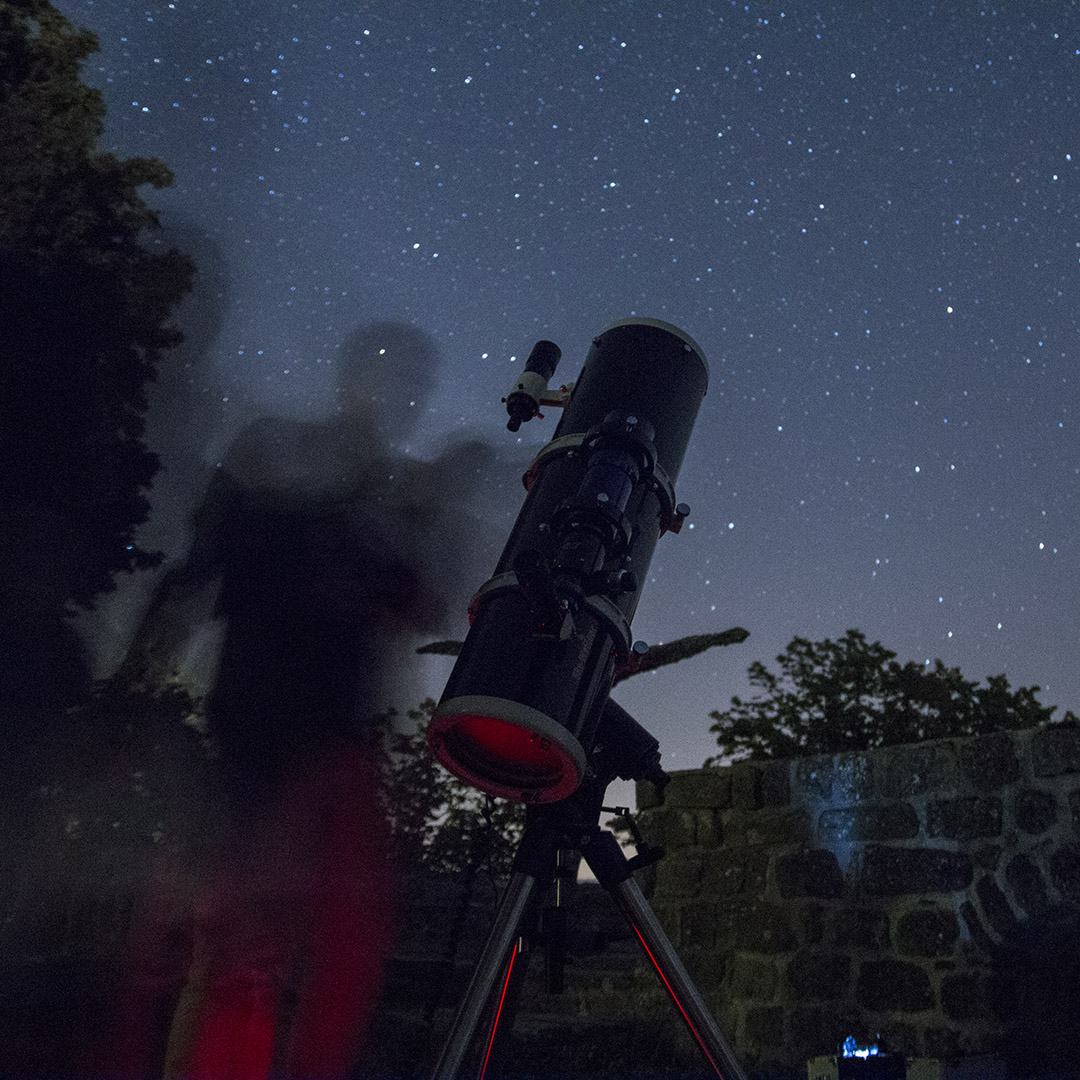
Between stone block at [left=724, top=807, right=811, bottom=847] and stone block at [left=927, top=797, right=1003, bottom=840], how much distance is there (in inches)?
28.4

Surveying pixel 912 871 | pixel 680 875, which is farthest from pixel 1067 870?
pixel 680 875

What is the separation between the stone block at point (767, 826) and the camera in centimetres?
518

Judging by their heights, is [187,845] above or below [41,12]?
below

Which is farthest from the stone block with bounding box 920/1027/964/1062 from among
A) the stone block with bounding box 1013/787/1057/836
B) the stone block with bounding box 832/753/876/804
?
the stone block with bounding box 832/753/876/804

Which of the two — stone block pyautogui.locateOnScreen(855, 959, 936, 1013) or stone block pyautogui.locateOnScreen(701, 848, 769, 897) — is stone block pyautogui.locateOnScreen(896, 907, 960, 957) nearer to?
stone block pyautogui.locateOnScreen(855, 959, 936, 1013)

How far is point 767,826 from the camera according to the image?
5.34 metres

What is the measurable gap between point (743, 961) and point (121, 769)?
6151mm

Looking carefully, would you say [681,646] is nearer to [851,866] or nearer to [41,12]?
[851,866]

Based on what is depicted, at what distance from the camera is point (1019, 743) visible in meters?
4.59

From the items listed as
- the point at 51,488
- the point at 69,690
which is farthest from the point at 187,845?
the point at 51,488

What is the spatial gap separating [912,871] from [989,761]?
0.71 m

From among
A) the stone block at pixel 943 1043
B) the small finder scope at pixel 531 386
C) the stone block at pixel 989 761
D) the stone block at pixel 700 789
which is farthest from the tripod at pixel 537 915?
the stone block at pixel 700 789

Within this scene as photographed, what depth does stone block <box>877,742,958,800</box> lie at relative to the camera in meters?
4.77

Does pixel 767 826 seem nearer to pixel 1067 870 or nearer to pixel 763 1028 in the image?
pixel 763 1028
